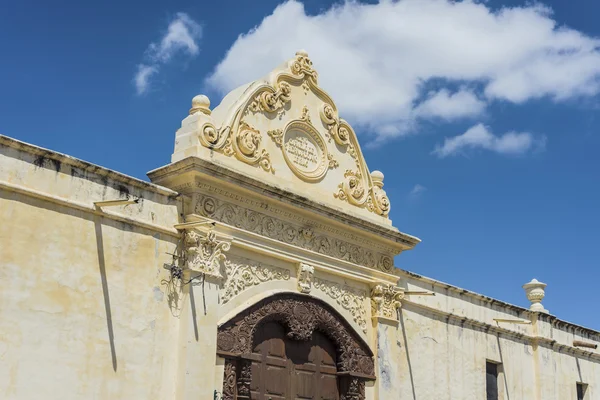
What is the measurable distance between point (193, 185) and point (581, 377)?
41.1ft

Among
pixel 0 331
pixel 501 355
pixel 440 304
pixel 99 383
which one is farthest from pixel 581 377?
pixel 0 331

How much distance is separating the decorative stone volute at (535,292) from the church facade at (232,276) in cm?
269

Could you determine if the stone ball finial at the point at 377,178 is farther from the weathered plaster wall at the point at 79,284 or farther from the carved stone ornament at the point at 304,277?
the weathered plaster wall at the point at 79,284

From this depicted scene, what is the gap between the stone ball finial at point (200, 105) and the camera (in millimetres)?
11477

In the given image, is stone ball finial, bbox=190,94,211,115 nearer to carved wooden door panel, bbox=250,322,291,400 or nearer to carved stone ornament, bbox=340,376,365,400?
carved wooden door panel, bbox=250,322,291,400

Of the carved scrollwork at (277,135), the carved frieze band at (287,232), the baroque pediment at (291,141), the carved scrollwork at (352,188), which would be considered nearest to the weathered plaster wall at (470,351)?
the carved frieze band at (287,232)

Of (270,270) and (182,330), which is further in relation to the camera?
(270,270)

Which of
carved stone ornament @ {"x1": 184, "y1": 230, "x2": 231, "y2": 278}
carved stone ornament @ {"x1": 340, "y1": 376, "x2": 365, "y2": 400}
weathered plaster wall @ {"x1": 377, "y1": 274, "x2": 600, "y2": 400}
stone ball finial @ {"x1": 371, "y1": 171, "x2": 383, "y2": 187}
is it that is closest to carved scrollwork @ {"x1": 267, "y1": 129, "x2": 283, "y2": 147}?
carved stone ornament @ {"x1": 184, "y1": 230, "x2": 231, "y2": 278}

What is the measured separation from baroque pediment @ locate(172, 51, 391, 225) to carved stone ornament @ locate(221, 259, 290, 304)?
1.29m

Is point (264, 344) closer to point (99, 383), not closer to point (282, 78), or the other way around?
point (99, 383)

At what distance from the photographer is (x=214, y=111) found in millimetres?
12070

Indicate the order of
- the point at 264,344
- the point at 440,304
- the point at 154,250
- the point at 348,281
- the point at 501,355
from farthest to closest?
the point at 501,355 < the point at 440,304 < the point at 348,281 < the point at 264,344 < the point at 154,250

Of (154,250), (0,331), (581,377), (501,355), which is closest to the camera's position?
(0,331)

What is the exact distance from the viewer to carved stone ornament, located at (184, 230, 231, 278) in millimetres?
10672
